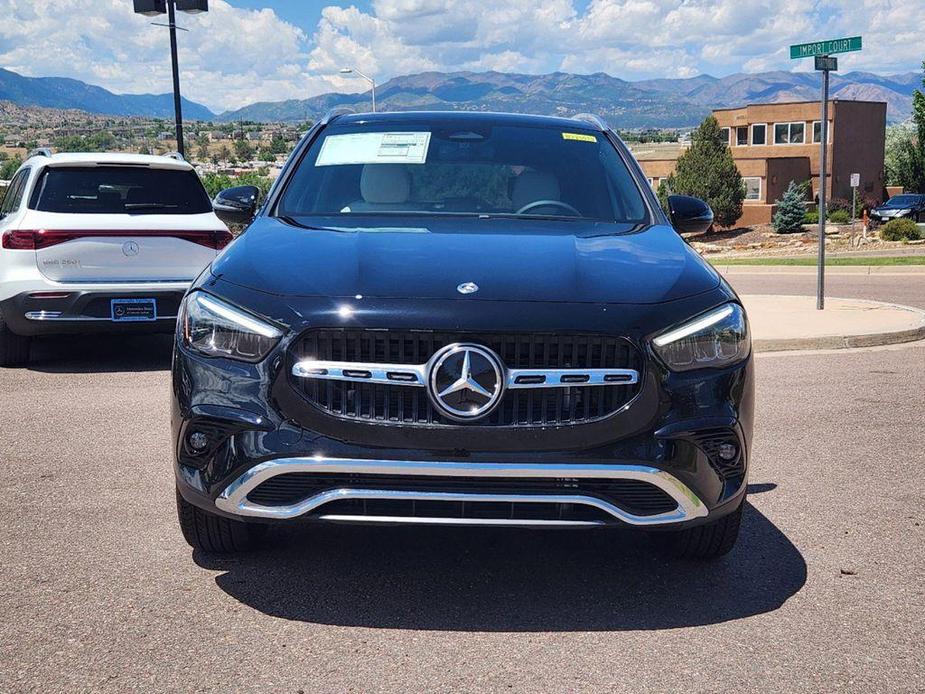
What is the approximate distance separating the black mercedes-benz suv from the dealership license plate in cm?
558

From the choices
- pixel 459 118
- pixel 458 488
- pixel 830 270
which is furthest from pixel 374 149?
pixel 830 270

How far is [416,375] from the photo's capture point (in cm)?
349

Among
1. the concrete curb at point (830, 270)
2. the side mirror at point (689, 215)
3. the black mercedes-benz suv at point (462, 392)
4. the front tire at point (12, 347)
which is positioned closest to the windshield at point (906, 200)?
the concrete curb at point (830, 270)

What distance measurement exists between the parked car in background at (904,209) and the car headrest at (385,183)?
55.4 meters

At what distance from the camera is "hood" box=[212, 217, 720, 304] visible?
12.1 feet

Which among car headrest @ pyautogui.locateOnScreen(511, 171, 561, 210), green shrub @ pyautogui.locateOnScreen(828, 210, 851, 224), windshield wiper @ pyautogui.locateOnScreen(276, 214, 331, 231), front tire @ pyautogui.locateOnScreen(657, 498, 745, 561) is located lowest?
green shrub @ pyautogui.locateOnScreen(828, 210, 851, 224)

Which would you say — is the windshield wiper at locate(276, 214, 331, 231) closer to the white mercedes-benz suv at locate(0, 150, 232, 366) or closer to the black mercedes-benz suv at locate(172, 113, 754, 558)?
the black mercedes-benz suv at locate(172, 113, 754, 558)

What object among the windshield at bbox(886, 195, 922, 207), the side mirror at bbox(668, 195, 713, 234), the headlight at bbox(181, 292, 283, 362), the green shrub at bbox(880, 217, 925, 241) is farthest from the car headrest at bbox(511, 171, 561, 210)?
the windshield at bbox(886, 195, 922, 207)

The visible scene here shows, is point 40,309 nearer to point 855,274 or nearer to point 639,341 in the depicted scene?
point 639,341

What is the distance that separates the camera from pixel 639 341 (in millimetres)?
3572

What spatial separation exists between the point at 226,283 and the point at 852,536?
2820 millimetres

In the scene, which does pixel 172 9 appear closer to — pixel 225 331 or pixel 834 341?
pixel 834 341

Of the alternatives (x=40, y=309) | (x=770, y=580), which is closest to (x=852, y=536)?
(x=770, y=580)

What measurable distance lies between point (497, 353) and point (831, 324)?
30.6 feet
